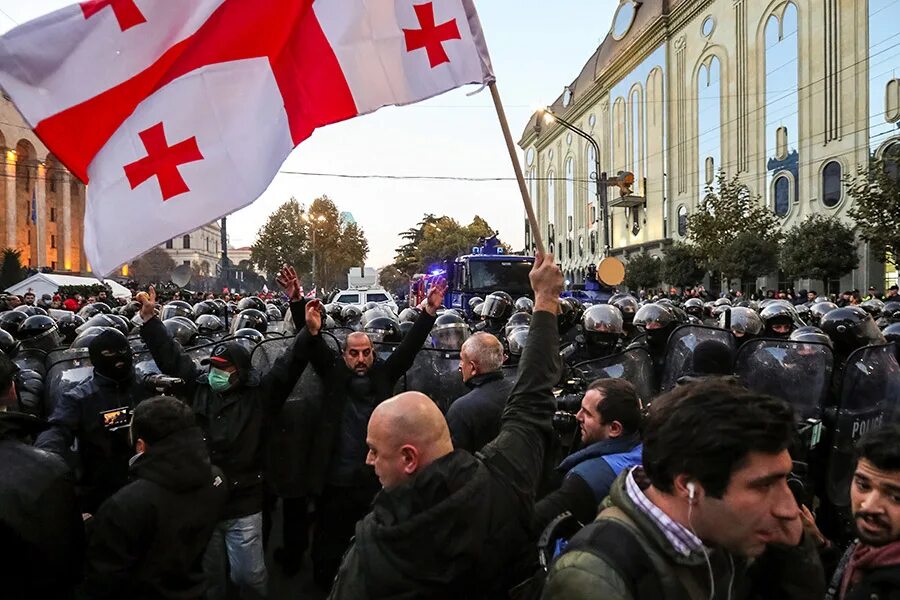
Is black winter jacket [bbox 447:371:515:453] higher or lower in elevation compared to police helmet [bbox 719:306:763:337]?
lower

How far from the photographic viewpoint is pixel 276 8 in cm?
348

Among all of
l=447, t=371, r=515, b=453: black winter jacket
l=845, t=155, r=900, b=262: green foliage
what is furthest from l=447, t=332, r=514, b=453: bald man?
l=845, t=155, r=900, b=262: green foliage

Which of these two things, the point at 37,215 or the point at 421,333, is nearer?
the point at 421,333

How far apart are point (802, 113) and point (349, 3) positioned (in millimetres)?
32808

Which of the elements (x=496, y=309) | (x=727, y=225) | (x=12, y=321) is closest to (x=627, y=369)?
(x=496, y=309)

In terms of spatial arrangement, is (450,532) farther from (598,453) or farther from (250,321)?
(250,321)

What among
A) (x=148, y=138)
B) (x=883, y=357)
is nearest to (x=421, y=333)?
(x=148, y=138)

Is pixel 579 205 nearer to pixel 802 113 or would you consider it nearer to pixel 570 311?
pixel 802 113

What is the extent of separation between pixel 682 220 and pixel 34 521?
43.9 metres

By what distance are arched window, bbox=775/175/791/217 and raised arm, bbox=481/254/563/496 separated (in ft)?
112

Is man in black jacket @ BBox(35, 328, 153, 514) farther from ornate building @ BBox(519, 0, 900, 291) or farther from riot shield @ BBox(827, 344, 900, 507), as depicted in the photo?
ornate building @ BBox(519, 0, 900, 291)

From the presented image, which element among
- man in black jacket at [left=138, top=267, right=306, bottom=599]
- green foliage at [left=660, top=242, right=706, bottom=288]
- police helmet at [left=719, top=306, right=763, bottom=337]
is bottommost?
man in black jacket at [left=138, top=267, right=306, bottom=599]

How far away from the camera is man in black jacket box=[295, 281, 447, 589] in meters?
4.64

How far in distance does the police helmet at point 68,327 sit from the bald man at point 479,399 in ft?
20.0
